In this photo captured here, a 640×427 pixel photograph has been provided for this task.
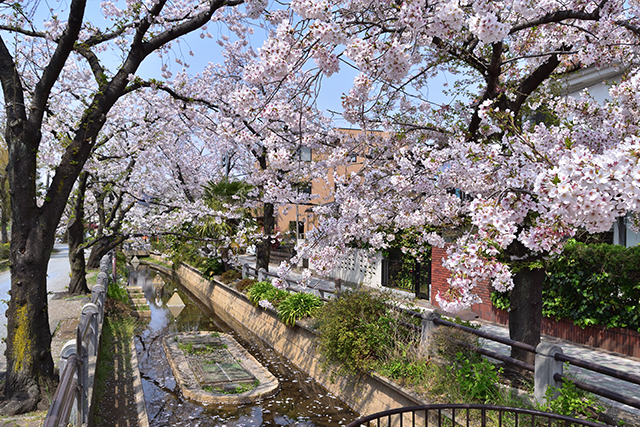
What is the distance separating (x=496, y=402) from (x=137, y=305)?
48.9 feet

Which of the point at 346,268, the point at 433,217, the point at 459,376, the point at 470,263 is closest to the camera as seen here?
the point at 470,263

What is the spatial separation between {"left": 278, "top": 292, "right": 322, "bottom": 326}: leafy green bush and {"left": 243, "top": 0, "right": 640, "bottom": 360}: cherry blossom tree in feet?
9.79

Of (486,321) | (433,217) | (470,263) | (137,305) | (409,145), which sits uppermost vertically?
(409,145)

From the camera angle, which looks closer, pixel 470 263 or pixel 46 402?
pixel 470 263

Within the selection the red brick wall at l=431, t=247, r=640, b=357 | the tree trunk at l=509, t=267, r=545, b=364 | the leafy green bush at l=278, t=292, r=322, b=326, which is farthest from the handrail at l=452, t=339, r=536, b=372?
the leafy green bush at l=278, t=292, r=322, b=326

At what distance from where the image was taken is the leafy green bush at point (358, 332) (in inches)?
286

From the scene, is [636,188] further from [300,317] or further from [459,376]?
[300,317]

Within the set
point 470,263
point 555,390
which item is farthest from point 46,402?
point 555,390

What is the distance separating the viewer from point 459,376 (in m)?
5.61

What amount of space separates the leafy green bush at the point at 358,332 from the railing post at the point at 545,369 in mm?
2580

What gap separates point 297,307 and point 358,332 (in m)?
3.44

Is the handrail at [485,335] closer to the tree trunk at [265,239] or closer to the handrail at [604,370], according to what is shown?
the handrail at [604,370]

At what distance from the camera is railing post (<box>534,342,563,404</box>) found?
4.77 m

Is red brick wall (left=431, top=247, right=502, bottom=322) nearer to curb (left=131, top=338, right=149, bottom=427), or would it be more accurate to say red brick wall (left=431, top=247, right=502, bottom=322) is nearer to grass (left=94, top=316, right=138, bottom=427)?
curb (left=131, top=338, right=149, bottom=427)
